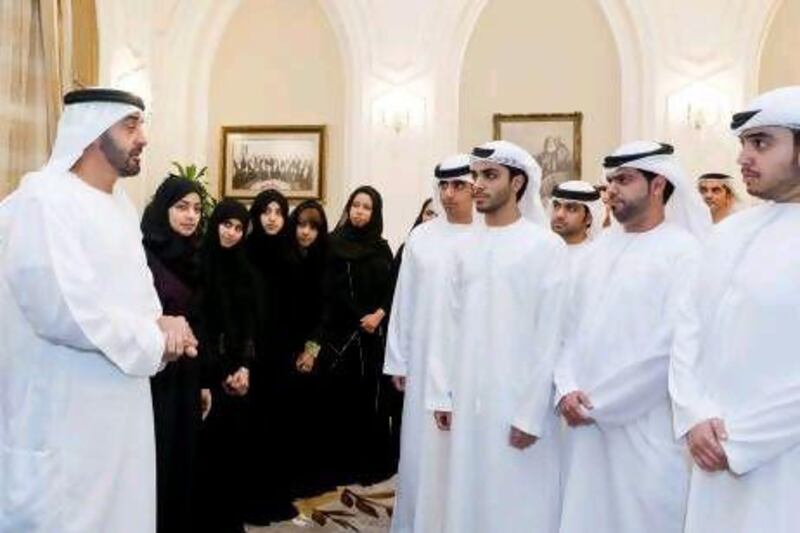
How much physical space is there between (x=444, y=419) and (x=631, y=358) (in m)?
0.92

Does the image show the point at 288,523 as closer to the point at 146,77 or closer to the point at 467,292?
the point at 467,292

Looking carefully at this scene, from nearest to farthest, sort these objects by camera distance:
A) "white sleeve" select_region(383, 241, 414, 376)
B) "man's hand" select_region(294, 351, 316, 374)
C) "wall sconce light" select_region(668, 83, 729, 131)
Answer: "white sleeve" select_region(383, 241, 414, 376)
"man's hand" select_region(294, 351, 316, 374)
"wall sconce light" select_region(668, 83, 729, 131)

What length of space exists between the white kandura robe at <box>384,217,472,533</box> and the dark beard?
1544mm

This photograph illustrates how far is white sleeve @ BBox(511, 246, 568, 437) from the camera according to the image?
11.1ft

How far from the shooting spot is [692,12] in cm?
856

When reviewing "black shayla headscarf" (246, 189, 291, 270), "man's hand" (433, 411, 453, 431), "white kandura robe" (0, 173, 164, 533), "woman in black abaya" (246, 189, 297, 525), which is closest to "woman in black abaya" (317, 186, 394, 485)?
"woman in black abaya" (246, 189, 297, 525)

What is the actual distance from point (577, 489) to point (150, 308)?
1.62 m

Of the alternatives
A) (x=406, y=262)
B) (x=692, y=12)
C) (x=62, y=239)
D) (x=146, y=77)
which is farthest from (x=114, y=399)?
(x=692, y=12)

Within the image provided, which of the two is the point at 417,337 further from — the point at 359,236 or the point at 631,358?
the point at 631,358

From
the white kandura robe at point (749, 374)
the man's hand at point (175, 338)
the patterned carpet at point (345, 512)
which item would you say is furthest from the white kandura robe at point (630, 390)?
the patterned carpet at point (345, 512)

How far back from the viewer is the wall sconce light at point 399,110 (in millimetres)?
8961

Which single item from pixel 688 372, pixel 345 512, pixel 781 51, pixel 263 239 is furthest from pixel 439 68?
pixel 688 372

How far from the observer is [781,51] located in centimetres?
867

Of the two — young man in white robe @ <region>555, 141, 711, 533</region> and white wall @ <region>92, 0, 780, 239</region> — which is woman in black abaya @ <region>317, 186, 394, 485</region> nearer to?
young man in white robe @ <region>555, 141, 711, 533</region>
